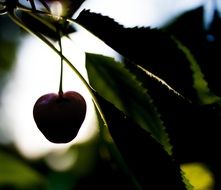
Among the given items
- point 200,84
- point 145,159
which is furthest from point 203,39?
point 145,159

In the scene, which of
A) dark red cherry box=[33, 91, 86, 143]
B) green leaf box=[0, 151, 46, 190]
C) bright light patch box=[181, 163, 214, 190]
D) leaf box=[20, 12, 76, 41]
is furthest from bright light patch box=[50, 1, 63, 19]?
green leaf box=[0, 151, 46, 190]

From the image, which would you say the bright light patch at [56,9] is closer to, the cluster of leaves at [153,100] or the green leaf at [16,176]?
the cluster of leaves at [153,100]

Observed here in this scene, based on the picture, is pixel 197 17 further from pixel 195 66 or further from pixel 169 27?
pixel 195 66

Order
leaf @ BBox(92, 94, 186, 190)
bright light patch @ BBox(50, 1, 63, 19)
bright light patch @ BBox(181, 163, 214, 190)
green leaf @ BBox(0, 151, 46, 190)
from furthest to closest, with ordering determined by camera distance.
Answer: green leaf @ BBox(0, 151, 46, 190), bright light patch @ BBox(181, 163, 214, 190), bright light patch @ BBox(50, 1, 63, 19), leaf @ BBox(92, 94, 186, 190)

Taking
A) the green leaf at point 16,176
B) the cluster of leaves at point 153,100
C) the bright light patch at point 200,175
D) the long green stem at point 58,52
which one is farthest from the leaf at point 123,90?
the green leaf at point 16,176

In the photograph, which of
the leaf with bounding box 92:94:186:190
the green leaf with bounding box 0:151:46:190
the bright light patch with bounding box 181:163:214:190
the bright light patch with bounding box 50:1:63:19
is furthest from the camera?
the green leaf with bounding box 0:151:46:190

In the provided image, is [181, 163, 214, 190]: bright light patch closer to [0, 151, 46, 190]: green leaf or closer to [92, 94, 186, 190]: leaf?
[92, 94, 186, 190]: leaf
